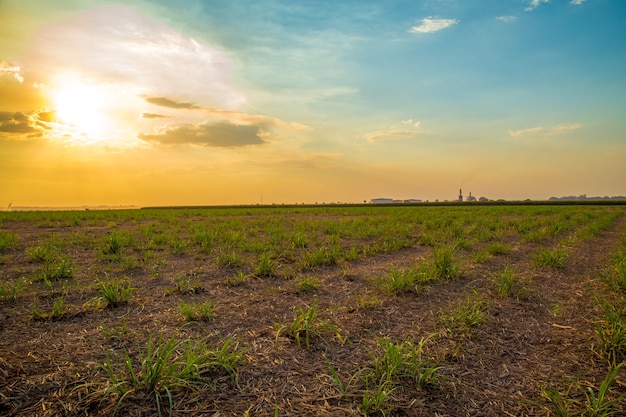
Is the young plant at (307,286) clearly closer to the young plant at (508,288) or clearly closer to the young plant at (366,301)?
the young plant at (366,301)

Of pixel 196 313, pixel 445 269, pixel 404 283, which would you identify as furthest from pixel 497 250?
pixel 196 313

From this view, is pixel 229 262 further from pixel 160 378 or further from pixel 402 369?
pixel 402 369

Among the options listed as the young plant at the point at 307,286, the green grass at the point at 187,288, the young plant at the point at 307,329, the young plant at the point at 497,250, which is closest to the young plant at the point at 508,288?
the young plant at the point at 307,286

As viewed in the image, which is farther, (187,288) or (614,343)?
(187,288)

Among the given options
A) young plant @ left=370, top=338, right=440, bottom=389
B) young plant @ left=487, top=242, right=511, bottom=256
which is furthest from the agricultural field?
young plant @ left=487, top=242, right=511, bottom=256

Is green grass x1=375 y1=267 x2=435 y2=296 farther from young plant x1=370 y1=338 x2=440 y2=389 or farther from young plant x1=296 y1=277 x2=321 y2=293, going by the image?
young plant x1=370 y1=338 x2=440 y2=389

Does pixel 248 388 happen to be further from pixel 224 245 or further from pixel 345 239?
pixel 345 239

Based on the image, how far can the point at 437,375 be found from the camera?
136 inches

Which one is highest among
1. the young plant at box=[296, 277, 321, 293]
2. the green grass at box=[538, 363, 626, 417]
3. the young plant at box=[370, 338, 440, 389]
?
the young plant at box=[296, 277, 321, 293]

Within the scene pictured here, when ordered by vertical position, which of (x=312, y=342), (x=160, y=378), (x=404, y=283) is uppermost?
(x=404, y=283)

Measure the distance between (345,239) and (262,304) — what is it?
877 cm

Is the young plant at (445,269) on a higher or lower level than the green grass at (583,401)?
higher

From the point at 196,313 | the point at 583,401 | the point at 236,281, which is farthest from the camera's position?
the point at 236,281

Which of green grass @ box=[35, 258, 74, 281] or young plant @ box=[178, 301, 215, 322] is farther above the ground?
green grass @ box=[35, 258, 74, 281]
